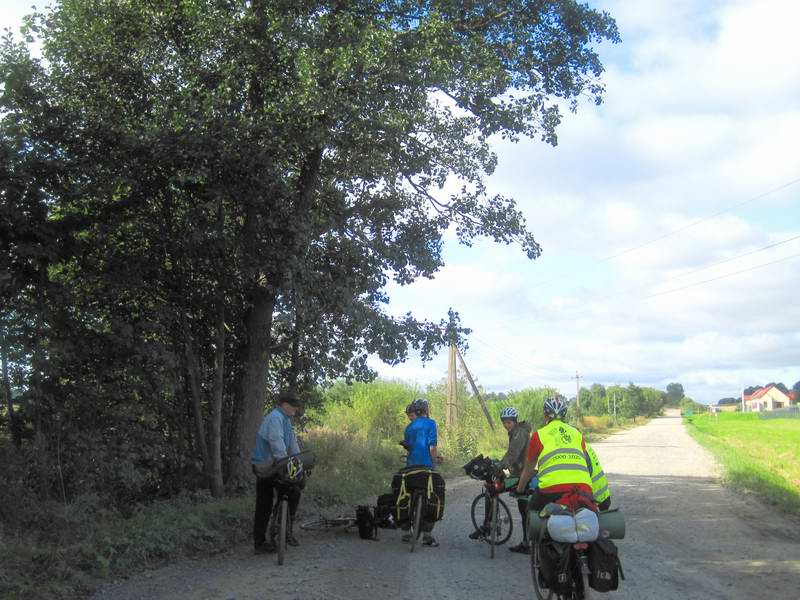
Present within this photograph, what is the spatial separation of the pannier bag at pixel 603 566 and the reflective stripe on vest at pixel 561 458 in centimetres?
54

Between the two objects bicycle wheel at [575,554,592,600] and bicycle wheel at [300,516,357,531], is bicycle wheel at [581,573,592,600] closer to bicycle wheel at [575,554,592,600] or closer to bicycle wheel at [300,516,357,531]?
bicycle wheel at [575,554,592,600]

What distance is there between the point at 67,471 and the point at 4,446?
85cm

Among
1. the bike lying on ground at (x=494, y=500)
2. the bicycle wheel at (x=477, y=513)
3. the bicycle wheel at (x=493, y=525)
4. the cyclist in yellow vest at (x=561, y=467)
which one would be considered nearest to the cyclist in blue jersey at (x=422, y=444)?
the bike lying on ground at (x=494, y=500)

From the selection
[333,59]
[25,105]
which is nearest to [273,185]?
[333,59]

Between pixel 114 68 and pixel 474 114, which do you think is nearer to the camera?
pixel 114 68

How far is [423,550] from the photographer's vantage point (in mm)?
9148

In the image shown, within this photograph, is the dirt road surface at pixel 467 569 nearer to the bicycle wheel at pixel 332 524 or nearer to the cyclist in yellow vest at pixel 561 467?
the bicycle wheel at pixel 332 524

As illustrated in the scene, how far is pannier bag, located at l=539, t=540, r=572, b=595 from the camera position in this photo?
5664mm

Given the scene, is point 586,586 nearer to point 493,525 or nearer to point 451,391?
point 493,525

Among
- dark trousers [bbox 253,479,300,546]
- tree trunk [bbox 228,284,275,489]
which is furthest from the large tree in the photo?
dark trousers [bbox 253,479,300,546]

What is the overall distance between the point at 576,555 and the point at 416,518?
146 inches

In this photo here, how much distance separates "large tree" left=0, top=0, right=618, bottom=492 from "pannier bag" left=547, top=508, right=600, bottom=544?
20.5 feet

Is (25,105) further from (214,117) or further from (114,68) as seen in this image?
(214,117)

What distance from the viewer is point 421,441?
959 centimetres
